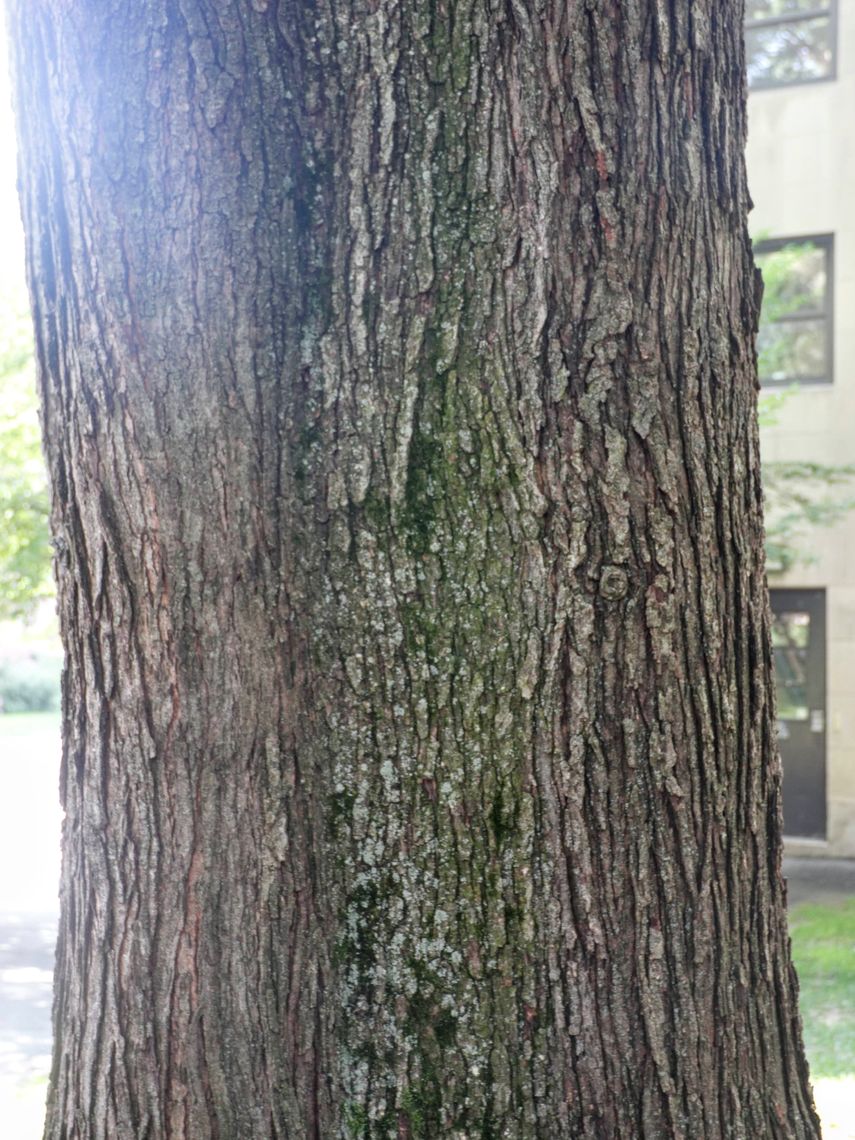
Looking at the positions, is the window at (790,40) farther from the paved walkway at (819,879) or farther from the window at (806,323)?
the paved walkway at (819,879)

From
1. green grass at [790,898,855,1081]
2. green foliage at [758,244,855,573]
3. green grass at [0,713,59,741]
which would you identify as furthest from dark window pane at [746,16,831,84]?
green grass at [0,713,59,741]

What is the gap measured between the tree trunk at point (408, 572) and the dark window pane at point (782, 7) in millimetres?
12984

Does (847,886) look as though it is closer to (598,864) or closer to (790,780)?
(790,780)

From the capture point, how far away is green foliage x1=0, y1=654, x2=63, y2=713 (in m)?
34.3

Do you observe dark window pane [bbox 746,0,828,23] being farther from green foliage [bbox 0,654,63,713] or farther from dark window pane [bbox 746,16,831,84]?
green foliage [bbox 0,654,63,713]

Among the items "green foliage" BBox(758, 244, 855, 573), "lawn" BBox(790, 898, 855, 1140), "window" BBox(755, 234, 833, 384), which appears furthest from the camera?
"window" BBox(755, 234, 833, 384)

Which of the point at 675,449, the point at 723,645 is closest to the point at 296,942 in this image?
the point at 723,645

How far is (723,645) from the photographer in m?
2.36

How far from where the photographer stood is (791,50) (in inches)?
550

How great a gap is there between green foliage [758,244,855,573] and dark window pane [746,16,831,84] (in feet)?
6.88

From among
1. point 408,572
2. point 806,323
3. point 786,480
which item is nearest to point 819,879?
point 786,480

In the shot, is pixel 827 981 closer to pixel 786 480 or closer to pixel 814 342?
pixel 786 480

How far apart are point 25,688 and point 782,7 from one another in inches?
1068

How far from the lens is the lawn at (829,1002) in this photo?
5.80 metres
